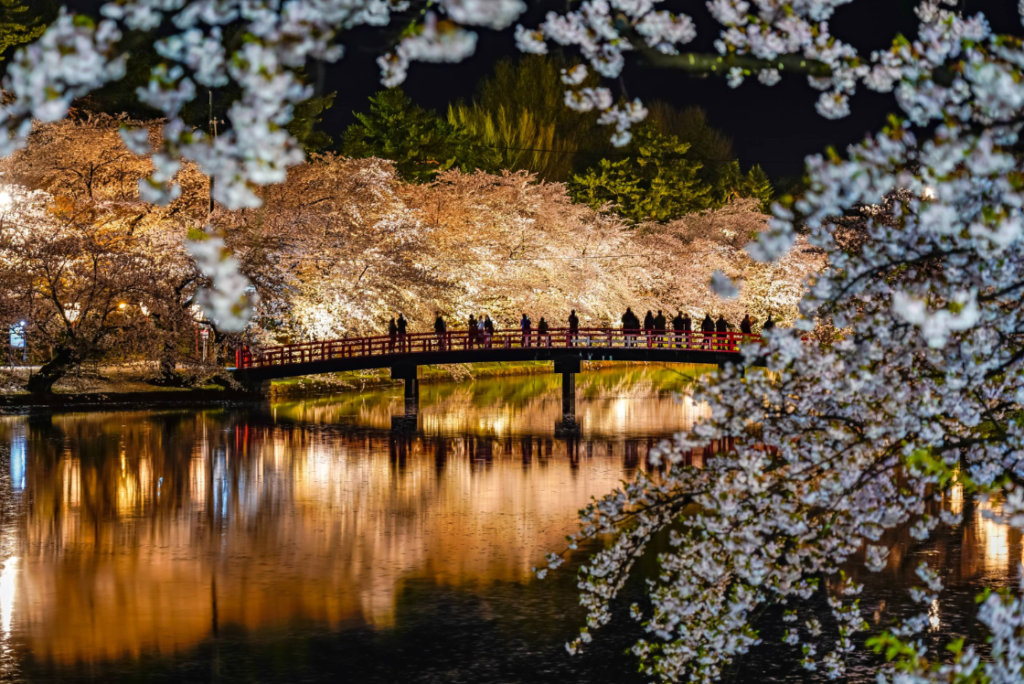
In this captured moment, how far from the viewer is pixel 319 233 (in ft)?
152

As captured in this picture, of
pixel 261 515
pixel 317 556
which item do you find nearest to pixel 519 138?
pixel 261 515

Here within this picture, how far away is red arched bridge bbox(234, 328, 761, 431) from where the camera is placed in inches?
1747

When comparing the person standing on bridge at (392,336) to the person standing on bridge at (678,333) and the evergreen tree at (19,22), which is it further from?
the evergreen tree at (19,22)

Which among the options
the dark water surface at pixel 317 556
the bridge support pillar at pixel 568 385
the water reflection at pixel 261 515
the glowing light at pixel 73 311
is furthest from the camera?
the bridge support pillar at pixel 568 385

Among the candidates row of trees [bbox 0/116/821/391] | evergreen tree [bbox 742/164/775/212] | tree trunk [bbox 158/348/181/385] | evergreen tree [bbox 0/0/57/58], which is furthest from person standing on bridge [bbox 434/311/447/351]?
evergreen tree [bbox 742/164/775/212]

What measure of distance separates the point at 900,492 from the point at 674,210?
75.3 metres

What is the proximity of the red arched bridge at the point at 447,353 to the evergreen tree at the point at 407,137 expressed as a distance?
72.7 ft

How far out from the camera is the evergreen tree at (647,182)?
78.7 m

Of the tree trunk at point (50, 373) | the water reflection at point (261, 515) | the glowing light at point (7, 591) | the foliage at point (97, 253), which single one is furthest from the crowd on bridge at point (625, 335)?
the glowing light at point (7, 591)

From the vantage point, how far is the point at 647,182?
8356 centimetres

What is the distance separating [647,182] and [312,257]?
1636 inches

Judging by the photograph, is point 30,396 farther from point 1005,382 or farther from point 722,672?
point 1005,382

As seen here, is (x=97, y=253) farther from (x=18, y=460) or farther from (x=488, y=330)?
(x=488, y=330)

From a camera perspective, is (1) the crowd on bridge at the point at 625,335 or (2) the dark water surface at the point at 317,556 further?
(1) the crowd on bridge at the point at 625,335
